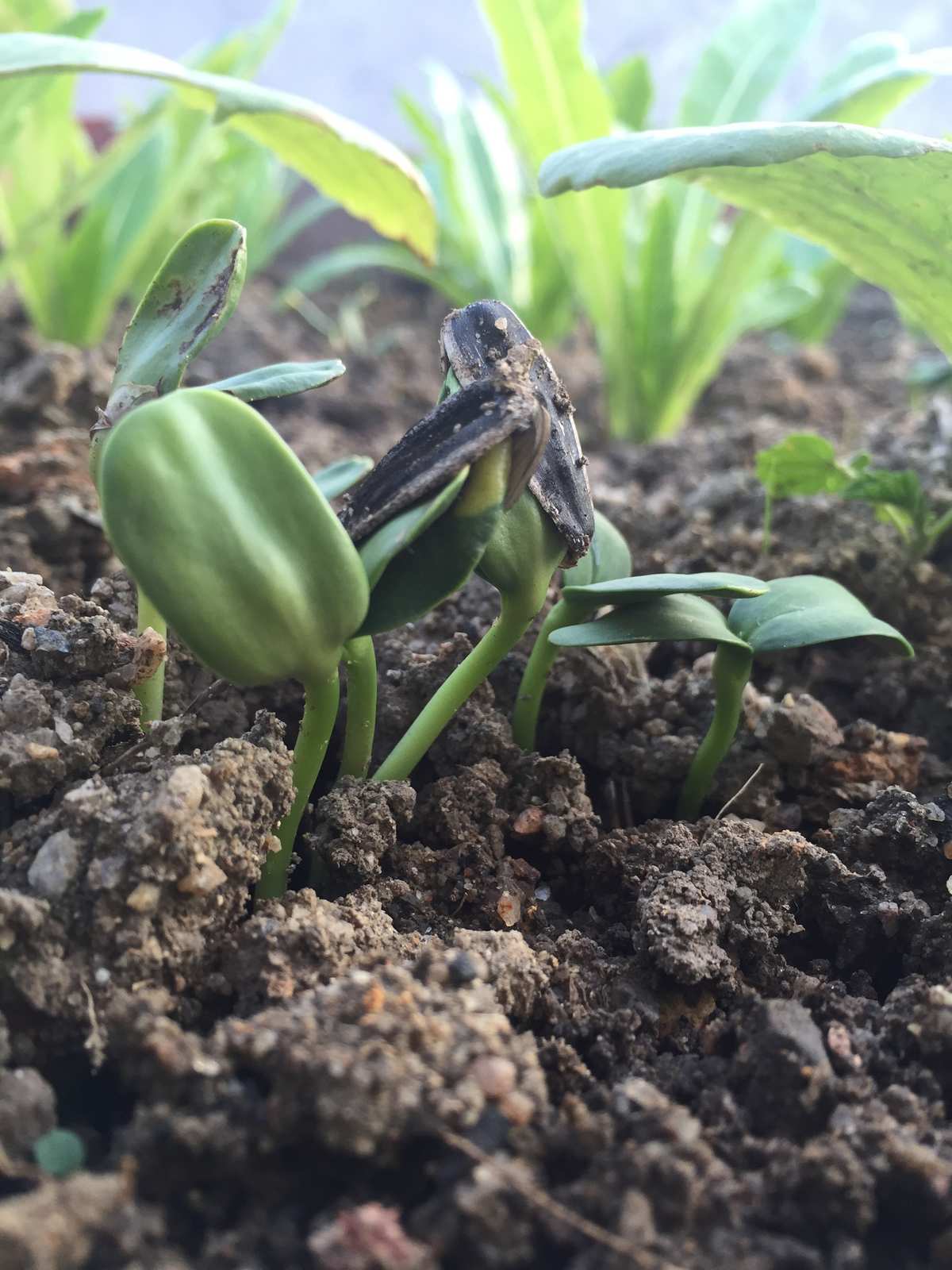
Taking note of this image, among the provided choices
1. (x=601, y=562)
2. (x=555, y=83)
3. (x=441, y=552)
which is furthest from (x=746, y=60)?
(x=441, y=552)

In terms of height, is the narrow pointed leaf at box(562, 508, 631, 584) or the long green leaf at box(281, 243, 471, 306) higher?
the long green leaf at box(281, 243, 471, 306)

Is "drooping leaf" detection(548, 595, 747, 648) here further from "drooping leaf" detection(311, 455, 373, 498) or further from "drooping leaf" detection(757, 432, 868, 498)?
"drooping leaf" detection(757, 432, 868, 498)

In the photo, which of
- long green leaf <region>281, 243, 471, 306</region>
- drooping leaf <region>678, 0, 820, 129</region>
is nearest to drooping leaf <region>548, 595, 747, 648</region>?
drooping leaf <region>678, 0, 820, 129</region>

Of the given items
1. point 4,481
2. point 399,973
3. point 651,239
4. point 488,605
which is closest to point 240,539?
point 399,973

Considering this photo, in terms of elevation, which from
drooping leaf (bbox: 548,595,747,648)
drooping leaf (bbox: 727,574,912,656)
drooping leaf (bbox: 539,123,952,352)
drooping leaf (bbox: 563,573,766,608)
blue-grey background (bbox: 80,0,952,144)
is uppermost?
blue-grey background (bbox: 80,0,952,144)

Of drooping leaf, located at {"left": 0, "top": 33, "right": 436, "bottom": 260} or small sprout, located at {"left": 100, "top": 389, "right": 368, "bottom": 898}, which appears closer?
small sprout, located at {"left": 100, "top": 389, "right": 368, "bottom": 898}

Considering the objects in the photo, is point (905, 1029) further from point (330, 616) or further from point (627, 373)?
point (627, 373)
